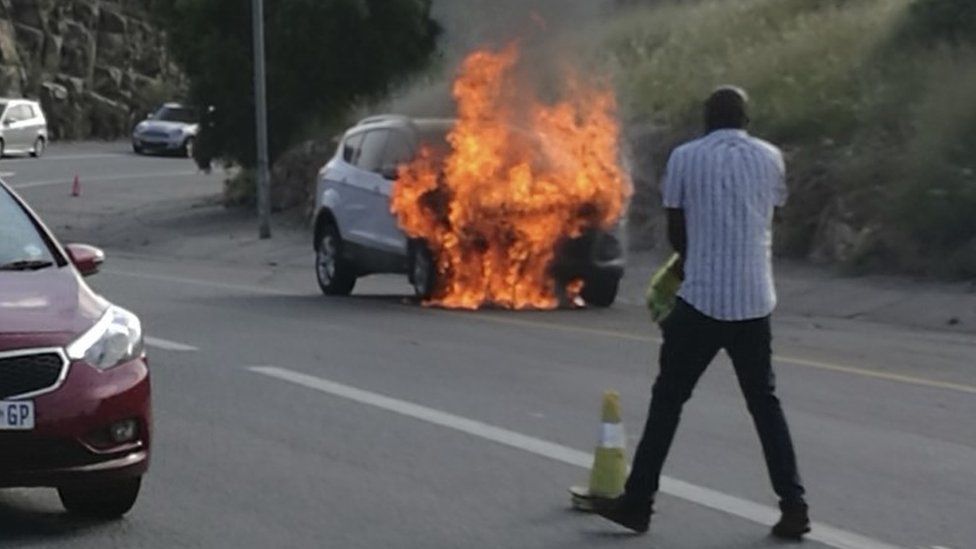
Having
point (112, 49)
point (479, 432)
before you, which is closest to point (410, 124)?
point (479, 432)

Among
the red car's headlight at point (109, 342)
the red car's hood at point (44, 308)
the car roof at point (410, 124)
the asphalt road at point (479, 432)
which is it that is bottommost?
the asphalt road at point (479, 432)

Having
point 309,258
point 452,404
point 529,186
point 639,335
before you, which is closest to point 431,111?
point 309,258

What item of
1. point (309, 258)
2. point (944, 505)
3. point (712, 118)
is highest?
point (712, 118)

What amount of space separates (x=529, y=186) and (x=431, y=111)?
26.0 ft

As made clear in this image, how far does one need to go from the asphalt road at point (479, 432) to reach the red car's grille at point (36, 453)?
0.37m

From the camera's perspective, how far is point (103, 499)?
360 inches

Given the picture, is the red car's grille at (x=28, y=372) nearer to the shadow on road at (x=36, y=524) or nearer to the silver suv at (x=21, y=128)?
the shadow on road at (x=36, y=524)

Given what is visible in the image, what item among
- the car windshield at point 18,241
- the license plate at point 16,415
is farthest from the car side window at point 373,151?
the license plate at point 16,415

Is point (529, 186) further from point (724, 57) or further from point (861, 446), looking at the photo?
point (724, 57)

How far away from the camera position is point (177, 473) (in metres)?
10.4

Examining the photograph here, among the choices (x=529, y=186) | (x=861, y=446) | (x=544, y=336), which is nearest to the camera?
(x=861, y=446)

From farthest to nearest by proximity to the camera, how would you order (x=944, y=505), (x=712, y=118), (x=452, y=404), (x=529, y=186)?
(x=529, y=186), (x=452, y=404), (x=944, y=505), (x=712, y=118)

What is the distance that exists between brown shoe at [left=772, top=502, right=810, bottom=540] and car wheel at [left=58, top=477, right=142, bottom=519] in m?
2.63

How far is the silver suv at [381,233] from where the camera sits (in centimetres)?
1995
